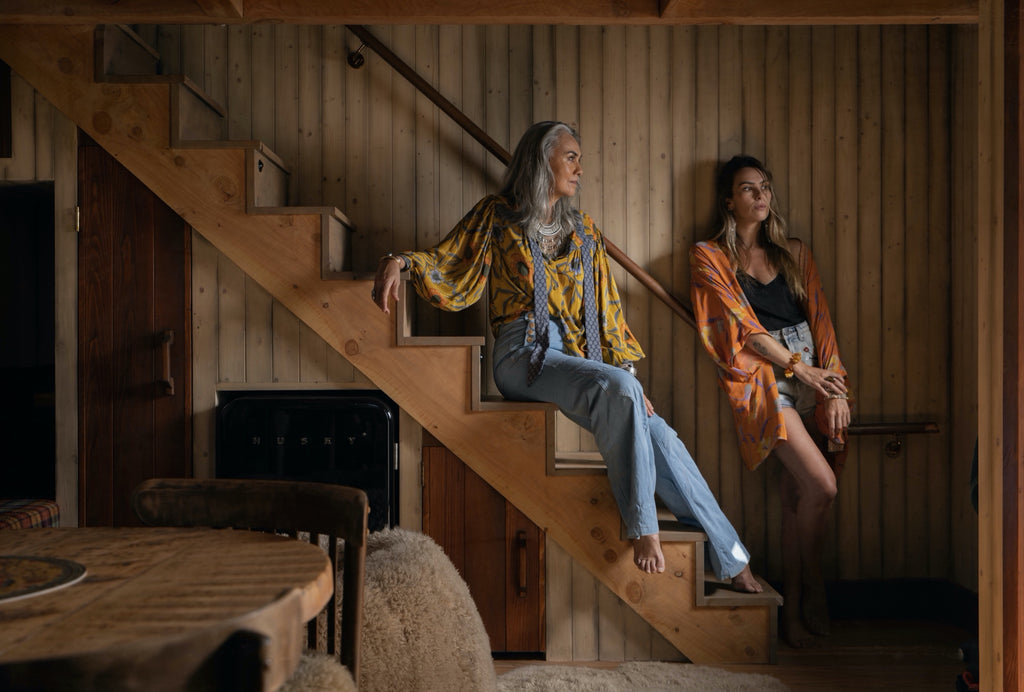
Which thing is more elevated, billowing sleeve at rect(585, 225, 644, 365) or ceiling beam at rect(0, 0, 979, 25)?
ceiling beam at rect(0, 0, 979, 25)

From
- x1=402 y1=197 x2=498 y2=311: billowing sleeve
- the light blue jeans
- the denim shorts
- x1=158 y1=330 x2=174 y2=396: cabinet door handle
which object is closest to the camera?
the light blue jeans

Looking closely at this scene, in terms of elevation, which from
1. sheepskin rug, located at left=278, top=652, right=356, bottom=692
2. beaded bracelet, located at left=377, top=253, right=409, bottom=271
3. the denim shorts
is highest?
beaded bracelet, located at left=377, top=253, right=409, bottom=271

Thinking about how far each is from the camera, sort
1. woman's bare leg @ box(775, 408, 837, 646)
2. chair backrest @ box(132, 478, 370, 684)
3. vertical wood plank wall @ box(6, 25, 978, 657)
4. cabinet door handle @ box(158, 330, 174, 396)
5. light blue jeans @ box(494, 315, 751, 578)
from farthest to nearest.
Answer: vertical wood plank wall @ box(6, 25, 978, 657), woman's bare leg @ box(775, 408, 837, 646), cabinet door handle @ box(158, 330, 174, 396), light blue jeans @ box(494, 315, 751, 578), chair backrest @ box(132, 478, 370, 684)

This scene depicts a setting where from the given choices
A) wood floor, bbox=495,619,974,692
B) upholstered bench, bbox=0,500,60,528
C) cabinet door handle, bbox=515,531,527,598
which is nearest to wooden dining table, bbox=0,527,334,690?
upholstered bench, bbox=0,500,60,528

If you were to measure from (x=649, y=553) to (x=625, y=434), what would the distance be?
1.25 ft

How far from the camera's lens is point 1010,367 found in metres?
1.75

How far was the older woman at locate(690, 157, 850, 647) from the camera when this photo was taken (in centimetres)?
307

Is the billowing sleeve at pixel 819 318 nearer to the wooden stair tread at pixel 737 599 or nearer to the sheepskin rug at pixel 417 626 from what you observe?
the wooden stair tread at pixel 737 599

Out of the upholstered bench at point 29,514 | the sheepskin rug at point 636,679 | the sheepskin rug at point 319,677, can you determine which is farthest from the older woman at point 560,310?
the sheepskin rug at point 319,677

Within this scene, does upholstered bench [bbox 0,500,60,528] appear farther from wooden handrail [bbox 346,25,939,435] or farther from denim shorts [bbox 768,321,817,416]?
denim shorts [bbox 768,321,817,416]

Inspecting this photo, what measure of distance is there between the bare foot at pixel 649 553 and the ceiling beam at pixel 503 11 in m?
1.68

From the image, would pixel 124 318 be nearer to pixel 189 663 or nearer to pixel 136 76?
pixel 136 76

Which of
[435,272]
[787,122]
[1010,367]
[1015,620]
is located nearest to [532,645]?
[435,272]

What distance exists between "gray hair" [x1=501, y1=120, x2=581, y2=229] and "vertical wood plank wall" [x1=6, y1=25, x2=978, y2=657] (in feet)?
1.19
